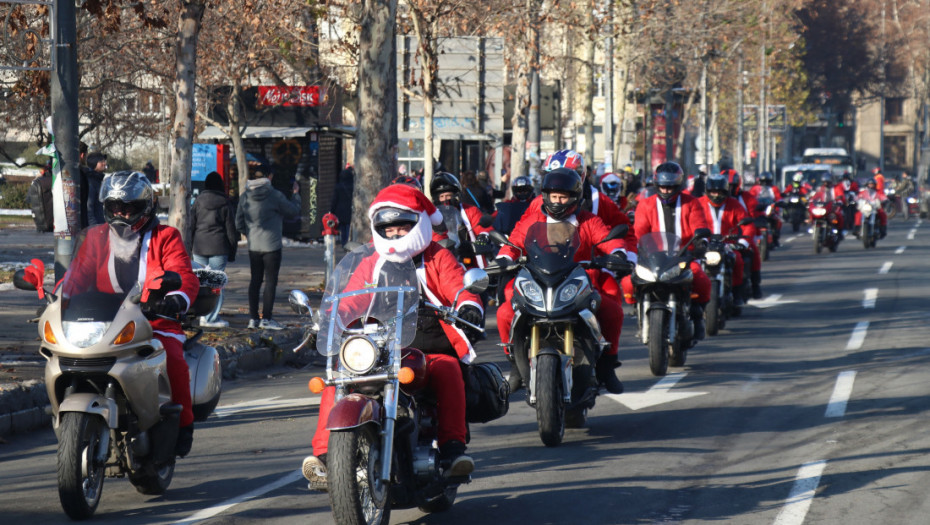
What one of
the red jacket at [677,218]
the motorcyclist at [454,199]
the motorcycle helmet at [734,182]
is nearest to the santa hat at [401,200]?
the motorcyclist at [454,199]

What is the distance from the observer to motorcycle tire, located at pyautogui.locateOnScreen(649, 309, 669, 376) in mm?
11352

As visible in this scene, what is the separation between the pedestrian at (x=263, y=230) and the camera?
47.4ft

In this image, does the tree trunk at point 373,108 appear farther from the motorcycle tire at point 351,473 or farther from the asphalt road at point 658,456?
the motorcycle tire at point 351,473

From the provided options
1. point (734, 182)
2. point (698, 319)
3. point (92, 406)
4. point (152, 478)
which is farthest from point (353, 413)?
point (734, 182)

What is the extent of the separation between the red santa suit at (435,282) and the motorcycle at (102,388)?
3.17ft

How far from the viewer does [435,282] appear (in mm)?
6707

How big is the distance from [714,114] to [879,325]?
1901 inches

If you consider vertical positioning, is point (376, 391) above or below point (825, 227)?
above

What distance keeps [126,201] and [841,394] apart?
6177 mm

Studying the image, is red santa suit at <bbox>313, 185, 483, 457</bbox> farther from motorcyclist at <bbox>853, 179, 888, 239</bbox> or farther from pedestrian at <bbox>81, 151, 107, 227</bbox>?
motorcyclist at <bbox>853, 179, 888, 239</bbox>

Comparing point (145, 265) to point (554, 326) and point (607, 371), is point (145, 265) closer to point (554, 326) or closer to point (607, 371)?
point (554, 326)

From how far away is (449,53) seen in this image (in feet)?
73.0

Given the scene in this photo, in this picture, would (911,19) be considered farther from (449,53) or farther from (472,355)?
(472,355)

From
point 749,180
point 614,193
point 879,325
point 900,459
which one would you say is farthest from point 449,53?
point 900,459
